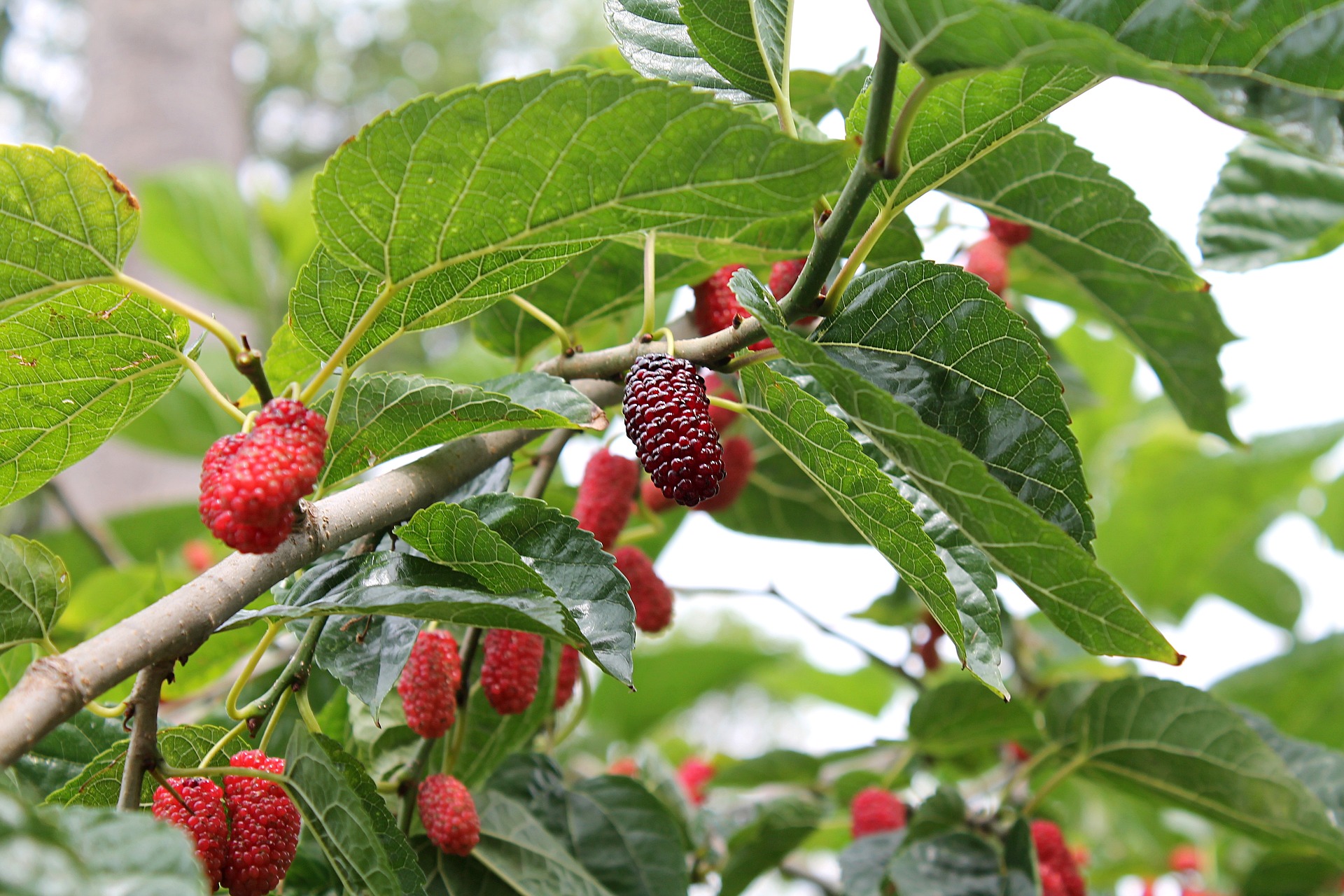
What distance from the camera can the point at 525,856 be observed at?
0.71m

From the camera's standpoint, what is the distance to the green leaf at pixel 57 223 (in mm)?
437

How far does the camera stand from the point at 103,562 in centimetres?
142

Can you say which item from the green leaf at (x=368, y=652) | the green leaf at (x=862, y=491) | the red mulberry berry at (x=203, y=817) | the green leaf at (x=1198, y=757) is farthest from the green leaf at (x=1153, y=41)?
the green leaf at (x=1198, y=757)

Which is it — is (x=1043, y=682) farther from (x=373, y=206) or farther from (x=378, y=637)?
(x=373, y=206)

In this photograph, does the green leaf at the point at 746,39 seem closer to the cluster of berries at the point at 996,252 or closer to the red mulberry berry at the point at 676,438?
the red mulberry berry at the point at 676,438

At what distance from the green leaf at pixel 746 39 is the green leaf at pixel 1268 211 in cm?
45

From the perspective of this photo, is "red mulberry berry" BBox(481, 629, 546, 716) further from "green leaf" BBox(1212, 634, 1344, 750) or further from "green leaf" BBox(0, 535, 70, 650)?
"green leaf" BBox(1212, 634, 1344, 750)

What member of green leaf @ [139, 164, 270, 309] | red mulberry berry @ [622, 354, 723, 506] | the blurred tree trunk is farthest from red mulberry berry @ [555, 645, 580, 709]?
the blurred tree trunk

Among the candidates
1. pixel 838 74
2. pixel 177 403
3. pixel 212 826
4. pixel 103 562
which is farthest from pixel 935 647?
pixel 177 403

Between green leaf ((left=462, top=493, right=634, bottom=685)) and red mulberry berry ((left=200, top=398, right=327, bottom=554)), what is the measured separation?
4.4 inches

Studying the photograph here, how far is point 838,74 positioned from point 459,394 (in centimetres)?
53

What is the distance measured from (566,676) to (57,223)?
21.0 inches

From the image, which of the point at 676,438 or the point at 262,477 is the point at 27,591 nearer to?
the point at 262,477

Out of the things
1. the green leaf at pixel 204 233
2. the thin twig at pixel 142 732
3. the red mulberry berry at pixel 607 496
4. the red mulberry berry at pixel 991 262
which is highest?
the thin twig at pixel 142 732
